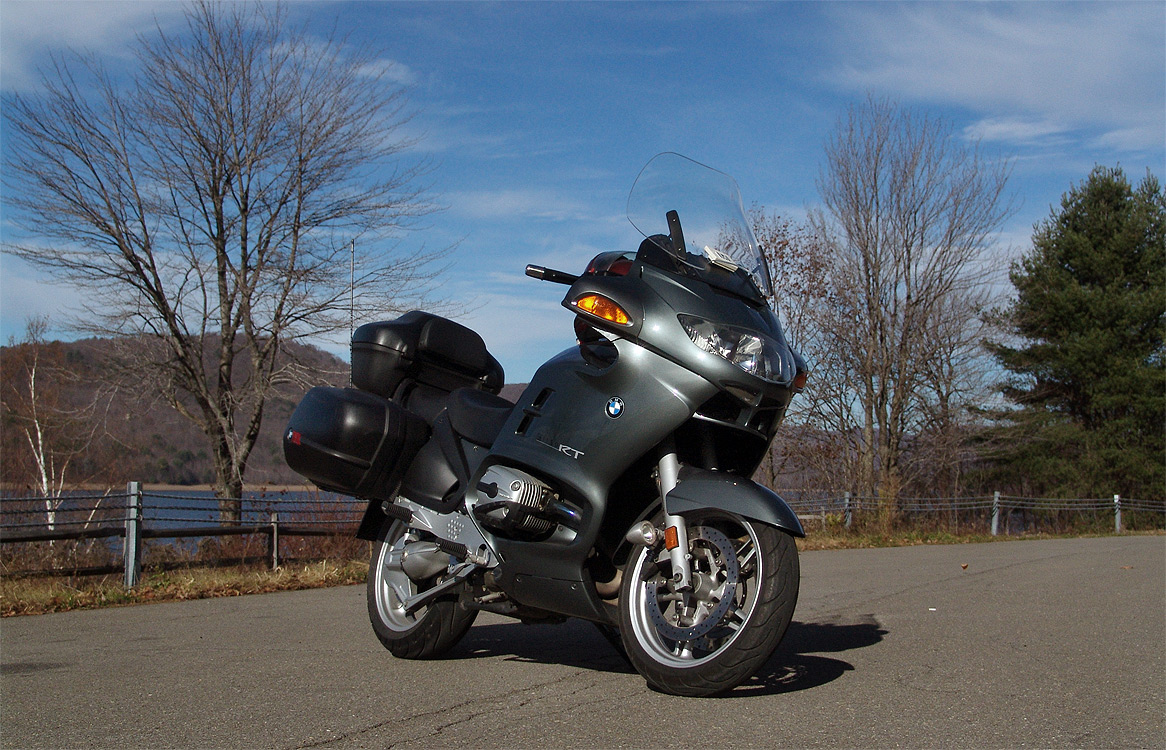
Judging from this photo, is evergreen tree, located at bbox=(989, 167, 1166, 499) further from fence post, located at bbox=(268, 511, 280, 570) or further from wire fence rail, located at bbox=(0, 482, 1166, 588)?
fence post, located at bbox=(268, 511, 280, 570)

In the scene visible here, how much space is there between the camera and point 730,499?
3477 mm

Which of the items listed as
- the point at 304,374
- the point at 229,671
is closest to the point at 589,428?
the point at 229,671

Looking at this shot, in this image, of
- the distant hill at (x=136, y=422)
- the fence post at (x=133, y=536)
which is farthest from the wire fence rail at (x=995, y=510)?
the fence post at (x=133, y=536)

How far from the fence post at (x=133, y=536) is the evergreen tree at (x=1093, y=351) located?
3023 cm

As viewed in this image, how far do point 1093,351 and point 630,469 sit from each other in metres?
36.3

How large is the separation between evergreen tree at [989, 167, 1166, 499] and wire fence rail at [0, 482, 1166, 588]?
530 inches

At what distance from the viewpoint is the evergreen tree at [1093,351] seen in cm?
3450

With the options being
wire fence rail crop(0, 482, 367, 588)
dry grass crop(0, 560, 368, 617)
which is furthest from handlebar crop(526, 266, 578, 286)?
dry grass crop(0, 560, 368, 617)

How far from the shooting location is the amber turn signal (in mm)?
3844

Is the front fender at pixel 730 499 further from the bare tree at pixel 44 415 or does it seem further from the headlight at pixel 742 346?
the bare tree at pixel 44 415

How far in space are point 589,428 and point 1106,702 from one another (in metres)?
2.25

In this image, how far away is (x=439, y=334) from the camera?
17.1ft

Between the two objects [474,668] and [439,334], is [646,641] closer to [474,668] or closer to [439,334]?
[474,668]

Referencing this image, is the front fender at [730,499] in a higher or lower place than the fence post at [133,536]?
higher
